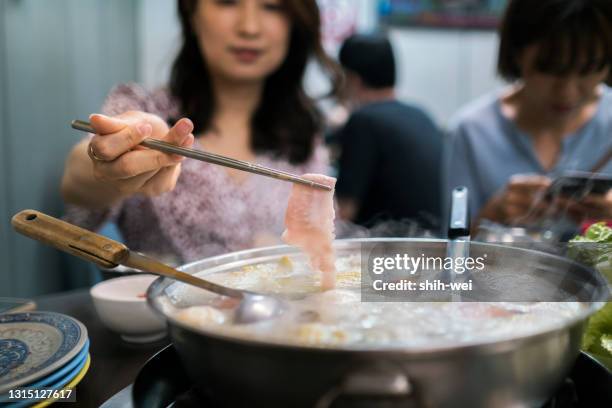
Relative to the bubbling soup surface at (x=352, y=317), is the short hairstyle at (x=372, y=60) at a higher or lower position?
higher

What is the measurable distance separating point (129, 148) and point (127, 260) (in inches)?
9.0

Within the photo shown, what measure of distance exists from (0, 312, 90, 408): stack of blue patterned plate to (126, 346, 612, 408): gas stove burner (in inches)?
5.2

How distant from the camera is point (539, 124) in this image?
2098mm

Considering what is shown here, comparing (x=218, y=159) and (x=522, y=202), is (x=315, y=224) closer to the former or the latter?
(x=218, y=159)

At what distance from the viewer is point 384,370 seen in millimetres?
468

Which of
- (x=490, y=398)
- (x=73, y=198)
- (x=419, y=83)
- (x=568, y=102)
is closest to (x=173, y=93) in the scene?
(x=73, y=198)

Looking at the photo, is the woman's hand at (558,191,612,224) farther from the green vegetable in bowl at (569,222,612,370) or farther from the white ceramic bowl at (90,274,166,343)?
the white ceramic bowl at (90,274,166,343)

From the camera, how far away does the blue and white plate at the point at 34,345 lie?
0.67 m

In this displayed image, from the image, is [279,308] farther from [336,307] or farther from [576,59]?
[576,59]

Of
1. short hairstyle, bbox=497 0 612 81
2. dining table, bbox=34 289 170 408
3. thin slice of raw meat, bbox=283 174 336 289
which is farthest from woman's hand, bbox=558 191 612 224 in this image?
dining table, bbox=34 289 170 408

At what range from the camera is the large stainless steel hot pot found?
469 millimetres

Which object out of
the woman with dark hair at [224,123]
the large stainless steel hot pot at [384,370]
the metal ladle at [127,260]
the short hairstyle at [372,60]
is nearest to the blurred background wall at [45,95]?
the woman with dark hair at [224,123]

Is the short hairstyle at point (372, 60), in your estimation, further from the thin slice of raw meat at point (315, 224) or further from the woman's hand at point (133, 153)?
the thin slice of raw meat at point (315, 224)

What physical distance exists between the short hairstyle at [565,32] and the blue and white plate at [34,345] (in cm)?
167
